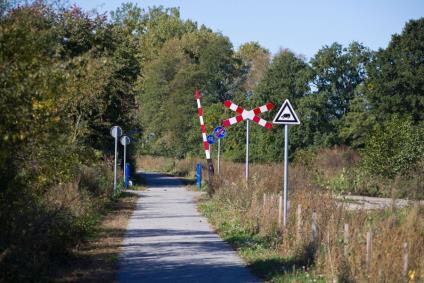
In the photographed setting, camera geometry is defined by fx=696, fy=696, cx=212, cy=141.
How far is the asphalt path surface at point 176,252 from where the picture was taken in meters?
11.7

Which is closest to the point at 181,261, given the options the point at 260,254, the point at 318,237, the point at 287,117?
the point at 260,254

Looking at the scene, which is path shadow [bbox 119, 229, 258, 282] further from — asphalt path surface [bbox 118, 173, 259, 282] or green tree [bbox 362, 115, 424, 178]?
green tree [bbox 362, 115, 424, 178]

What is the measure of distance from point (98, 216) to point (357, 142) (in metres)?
31.3

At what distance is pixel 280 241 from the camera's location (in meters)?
14.2

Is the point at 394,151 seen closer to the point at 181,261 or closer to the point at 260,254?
the point at 260,254

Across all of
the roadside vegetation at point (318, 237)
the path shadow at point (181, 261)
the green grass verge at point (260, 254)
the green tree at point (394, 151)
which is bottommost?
the path shadow at point (181, 261)

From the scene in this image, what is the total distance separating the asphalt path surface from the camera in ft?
38.2

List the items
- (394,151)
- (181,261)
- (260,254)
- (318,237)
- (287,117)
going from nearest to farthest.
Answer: (318,237) → (181,261) → (260,254) → (287,117) → (394,151)

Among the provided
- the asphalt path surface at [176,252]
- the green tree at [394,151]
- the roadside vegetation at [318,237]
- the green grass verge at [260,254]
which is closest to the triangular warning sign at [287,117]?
the roadside vegetation at [318,237]

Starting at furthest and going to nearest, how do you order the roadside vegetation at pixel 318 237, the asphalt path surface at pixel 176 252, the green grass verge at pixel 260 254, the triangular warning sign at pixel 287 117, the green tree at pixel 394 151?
the green tree at pixel 394 151, the triangular warning sign at pixel 287 117, the asphalt path surface at pixel 176 252, the green grass verge at pixel 260 254, the roadside vegetation at pixel 318 237

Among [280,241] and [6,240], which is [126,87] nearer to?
[280,241]

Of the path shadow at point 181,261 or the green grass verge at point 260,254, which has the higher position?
the green grass verge at point 260,254

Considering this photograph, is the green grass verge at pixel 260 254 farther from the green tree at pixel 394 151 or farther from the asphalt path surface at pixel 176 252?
the green tree at pixel 394 151

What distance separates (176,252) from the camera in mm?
14219
